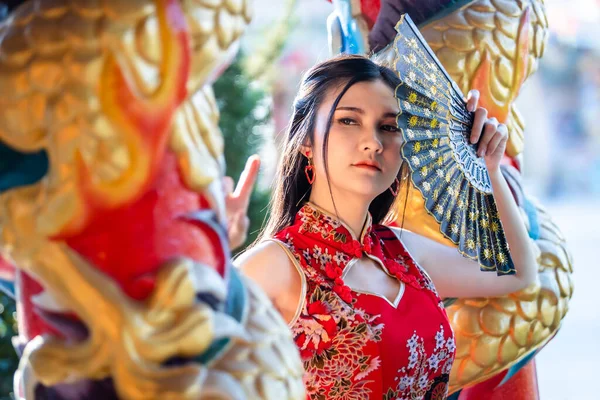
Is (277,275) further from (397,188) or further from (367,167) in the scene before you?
(397,188)

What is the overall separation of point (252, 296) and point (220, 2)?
233 mm

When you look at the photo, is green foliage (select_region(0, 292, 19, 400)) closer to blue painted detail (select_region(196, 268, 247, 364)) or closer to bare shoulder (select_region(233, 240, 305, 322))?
bare shoulder (select_region(233, 240, 305, 322))

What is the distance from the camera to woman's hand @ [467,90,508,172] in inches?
49.3

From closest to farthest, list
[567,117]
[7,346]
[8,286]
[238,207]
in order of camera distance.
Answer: [8,286]
[238,207]
[7,346]
[567,117]

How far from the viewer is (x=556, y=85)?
373 inches

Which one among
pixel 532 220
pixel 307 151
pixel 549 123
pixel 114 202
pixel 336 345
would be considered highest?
pixel 114 202

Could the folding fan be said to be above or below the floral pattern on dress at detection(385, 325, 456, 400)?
above

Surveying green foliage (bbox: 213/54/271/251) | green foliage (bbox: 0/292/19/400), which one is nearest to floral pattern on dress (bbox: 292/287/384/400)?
green foliage (bbox: 0/292/19/400)

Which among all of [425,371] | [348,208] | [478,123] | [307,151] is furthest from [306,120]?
[425,371]

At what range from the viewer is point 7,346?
202 cm

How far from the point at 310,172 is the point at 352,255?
15 centimetres

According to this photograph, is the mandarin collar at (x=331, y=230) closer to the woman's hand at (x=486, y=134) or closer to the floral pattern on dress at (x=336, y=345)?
the floral pattern on dress at (x=336, y=345)

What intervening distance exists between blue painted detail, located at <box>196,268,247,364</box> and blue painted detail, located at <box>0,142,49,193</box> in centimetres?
17

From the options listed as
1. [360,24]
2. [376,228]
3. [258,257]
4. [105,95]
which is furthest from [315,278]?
[105,95]
